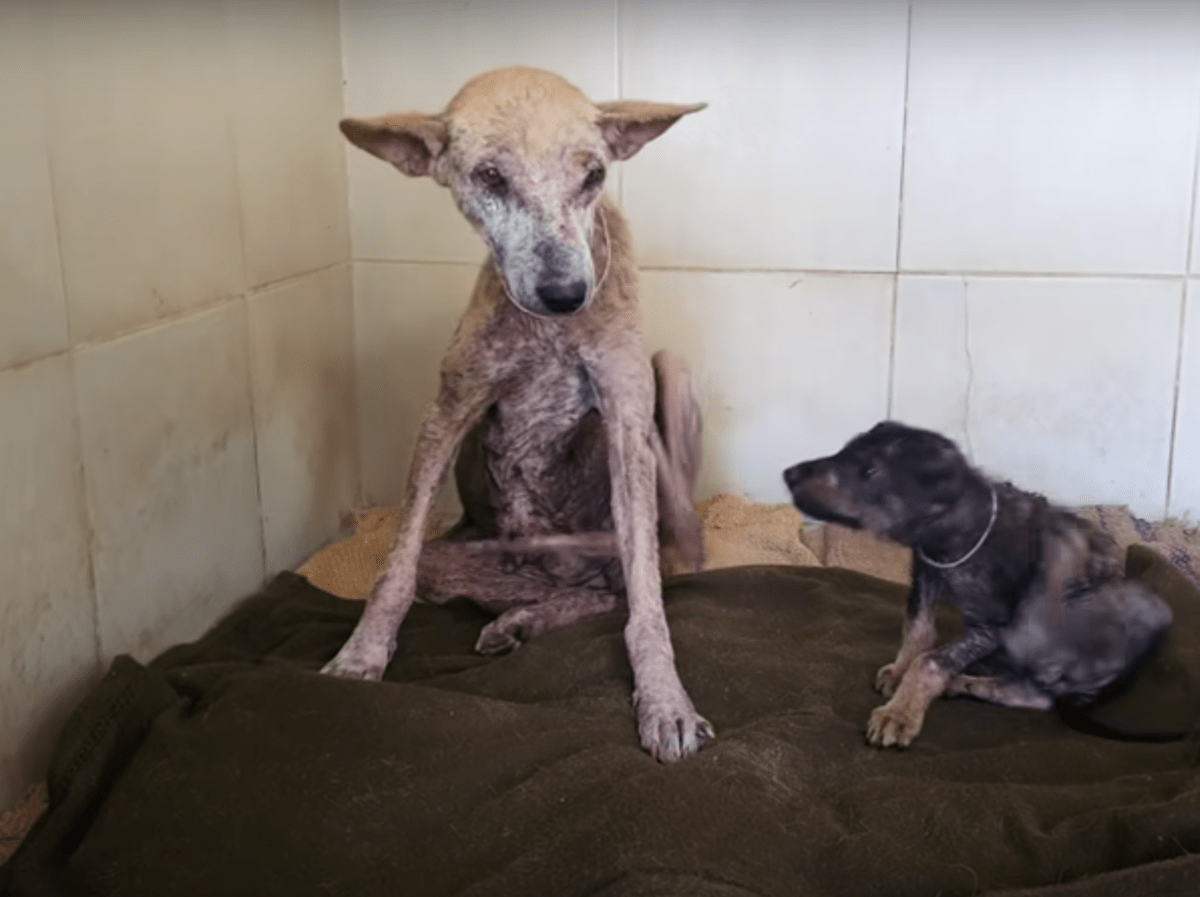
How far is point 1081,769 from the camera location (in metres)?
1.66

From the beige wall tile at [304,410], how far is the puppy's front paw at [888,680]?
3.98 ft

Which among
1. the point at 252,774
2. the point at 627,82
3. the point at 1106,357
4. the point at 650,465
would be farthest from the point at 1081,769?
the point at 627,82

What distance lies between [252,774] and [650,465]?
737 millimetres

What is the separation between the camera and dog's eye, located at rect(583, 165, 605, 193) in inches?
67.7

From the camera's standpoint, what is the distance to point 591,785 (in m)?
1.56

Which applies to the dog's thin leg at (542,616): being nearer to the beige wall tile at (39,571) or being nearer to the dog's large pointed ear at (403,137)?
the beige wall tile at (39,571)

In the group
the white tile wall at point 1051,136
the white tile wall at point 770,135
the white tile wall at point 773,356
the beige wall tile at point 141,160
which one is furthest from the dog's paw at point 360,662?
the white tile wall at point 1051,136

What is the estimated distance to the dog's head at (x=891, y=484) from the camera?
1.67m

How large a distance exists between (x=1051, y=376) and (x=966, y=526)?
1.13 metres

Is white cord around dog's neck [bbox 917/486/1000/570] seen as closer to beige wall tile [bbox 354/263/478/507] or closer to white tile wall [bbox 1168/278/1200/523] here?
white tile wall [bbox 1168/278/1200/523]

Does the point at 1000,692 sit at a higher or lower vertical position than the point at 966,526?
lower

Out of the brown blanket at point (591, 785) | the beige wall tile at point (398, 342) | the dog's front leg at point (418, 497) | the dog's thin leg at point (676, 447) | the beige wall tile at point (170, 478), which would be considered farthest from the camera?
the beige wall tile at point (398, 342)

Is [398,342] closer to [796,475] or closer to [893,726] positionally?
[796,475]

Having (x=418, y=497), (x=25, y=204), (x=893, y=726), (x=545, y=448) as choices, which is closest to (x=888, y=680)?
(x=893, y=726)
